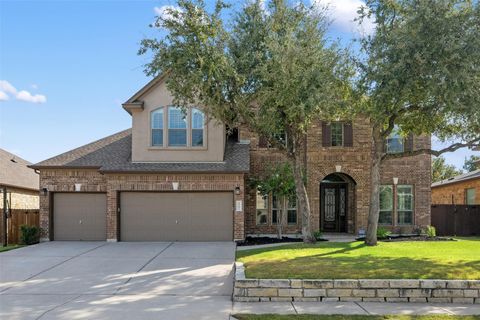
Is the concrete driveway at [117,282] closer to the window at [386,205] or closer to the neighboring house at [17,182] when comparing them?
the neighboring house at [17,182]

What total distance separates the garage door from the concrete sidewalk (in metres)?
11.7

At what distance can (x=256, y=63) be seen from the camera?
518 inches

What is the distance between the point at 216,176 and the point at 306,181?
3.98 m

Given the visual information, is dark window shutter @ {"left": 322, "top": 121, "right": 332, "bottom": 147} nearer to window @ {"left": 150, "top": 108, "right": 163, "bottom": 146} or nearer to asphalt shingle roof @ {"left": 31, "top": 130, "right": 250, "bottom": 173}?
asphalt shingle roof @ {"left": 31, "top": 130, "right": 250, "bottom": 173}

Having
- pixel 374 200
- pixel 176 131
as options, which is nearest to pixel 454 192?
pixel 374 200

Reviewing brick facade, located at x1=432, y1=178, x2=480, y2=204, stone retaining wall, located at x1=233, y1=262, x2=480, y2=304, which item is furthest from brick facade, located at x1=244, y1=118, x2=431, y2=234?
stone retaining wall, located at x1=233, y1=262, x2=480, y2=304

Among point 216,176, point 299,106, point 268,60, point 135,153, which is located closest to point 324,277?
point 299,106

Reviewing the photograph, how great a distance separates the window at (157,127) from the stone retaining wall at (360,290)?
35.9 ft

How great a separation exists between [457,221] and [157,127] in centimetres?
1489

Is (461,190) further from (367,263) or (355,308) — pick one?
(355,308)

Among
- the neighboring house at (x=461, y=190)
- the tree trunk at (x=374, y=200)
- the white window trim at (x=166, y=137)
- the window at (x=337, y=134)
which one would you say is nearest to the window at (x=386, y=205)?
the window at (x=337, y=134)

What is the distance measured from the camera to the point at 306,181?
61.7ft

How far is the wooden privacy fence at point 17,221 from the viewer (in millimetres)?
18469

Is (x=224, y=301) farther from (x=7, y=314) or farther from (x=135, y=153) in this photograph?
(x=135, y=153)
